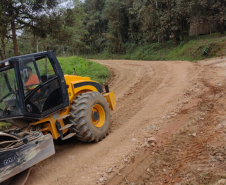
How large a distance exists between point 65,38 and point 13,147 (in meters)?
9.44

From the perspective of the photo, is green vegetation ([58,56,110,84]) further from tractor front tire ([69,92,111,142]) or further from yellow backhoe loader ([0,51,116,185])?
yellow backhoe loader ([0,51,116,185])

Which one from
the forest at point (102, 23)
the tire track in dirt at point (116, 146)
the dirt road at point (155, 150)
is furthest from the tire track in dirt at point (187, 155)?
the forest at point (102, 23)

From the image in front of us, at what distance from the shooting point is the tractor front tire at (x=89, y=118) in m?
4.73

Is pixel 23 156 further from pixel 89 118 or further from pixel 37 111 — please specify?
pixel 89 118

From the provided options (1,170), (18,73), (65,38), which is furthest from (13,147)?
(65,38)

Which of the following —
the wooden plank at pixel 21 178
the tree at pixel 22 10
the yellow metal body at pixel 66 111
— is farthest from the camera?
the tree at pixel 22 10

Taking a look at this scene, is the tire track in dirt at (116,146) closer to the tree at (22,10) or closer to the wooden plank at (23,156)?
the wooden plank at (23,156)

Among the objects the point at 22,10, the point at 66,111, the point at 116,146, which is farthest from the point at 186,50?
the point at 66,111

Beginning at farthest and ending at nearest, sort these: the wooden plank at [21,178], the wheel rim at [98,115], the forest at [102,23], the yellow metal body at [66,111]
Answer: the forest at [102,23] < the wheel rim at [98,115] < the yellow metal body at [66,111] < the wooden plank at [21,178]

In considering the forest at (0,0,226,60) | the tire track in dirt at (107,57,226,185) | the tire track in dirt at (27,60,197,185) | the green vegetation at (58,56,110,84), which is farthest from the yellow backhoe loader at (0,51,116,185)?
the green vegetation at (58,56,110,84)

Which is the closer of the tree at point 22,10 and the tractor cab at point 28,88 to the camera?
the tractor cab at point 28,88

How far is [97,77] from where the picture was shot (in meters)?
13.4

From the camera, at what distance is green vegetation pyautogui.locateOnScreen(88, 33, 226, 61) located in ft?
52.9

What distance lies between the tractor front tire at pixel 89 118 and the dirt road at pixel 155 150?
282mm
